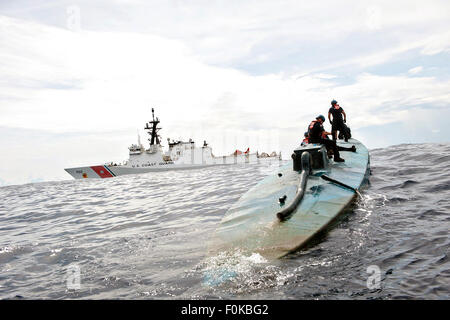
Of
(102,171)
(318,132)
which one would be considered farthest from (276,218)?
(102,171)

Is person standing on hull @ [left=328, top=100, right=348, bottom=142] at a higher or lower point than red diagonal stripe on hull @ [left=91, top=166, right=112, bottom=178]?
higher

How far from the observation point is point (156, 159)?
5078cm

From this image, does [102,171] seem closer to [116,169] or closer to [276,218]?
[116,169]

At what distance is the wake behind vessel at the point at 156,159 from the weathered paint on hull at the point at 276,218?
40641mm

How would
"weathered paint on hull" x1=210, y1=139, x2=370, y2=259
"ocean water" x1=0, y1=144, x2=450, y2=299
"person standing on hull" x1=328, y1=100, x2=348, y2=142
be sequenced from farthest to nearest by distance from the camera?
"person standing on hull" x1=328, y1=100, x2=348, y2=142
"weathered paint on hull" x1=210, y1=139, x2=370, y2=259
"ocean water" x1=0, y1=144, x2=450, y2=299

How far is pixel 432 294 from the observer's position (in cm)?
412

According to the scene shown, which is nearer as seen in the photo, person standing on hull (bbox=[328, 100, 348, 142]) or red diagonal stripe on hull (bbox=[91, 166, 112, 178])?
person standing on hull (bbox=[328, 100, 348, 142])

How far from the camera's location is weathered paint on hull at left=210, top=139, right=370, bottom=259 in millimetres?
6160

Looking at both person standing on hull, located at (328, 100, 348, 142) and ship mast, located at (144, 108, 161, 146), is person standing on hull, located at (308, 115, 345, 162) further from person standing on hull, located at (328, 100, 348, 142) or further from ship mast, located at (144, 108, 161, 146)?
ship mast, located at (144, 108, 161, 146)

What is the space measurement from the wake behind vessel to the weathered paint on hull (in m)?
40.6

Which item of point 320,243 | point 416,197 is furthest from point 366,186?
point 320,243

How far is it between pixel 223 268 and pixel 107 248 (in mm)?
3671

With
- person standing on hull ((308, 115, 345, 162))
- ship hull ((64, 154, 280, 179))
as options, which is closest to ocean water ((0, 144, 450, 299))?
person standing on hull ((308, 115, 345, 162))
